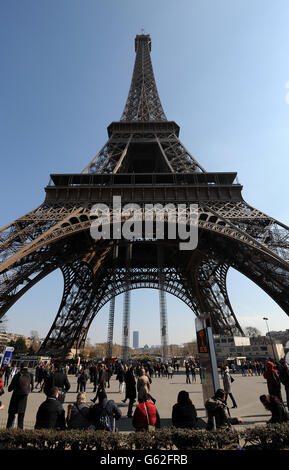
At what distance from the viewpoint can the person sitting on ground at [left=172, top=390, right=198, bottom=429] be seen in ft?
13.4

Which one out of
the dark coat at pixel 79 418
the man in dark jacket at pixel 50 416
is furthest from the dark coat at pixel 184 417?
the man in dark jacket at pixel 50 416

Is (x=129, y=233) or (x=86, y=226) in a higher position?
(x=129, y=233)

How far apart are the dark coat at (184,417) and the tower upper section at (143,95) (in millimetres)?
34294

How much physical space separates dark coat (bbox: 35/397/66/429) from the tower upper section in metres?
34.3

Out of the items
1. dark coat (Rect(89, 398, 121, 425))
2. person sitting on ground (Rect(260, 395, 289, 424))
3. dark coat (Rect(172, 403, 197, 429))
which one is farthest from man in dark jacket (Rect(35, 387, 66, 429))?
person sitting on ground (Rect(260, 395, 289, 424))

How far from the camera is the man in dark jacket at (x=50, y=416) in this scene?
13.4 feet

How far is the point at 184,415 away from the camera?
414 centimetres

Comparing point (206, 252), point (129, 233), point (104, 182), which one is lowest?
point (206, 252)

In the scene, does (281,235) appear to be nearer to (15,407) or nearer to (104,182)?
(104,182)

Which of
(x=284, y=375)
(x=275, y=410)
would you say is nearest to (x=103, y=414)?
(x=275, y=410)

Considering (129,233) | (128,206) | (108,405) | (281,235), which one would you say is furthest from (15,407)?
(129,233)

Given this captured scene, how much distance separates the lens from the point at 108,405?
4.34m

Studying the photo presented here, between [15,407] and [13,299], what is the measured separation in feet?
44.1

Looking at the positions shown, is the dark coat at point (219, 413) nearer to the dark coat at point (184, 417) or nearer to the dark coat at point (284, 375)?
the dark coat at point (184, 417)
